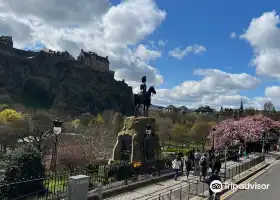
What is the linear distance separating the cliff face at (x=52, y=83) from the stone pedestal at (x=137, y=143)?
444 feet

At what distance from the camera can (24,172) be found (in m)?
15.0

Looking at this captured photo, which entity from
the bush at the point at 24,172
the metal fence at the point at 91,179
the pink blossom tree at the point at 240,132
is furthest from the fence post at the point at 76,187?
the pink blossom tree at the point at 240,132

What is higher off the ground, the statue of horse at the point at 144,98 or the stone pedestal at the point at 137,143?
the statue of horse at the point at 144,98

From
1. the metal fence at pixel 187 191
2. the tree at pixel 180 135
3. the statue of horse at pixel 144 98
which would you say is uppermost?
the statue of horse at pixel 144 98

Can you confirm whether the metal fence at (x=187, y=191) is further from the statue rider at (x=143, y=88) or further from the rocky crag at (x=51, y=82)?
the rocky crag at (x=51, y=82)

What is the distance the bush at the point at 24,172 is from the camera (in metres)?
14.3

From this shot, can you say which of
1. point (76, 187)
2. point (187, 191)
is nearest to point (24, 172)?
point (76, 187)

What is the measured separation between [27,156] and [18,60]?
17910 centimetres

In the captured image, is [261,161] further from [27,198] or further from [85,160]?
[27,198]

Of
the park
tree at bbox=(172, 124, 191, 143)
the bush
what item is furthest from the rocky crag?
the bush

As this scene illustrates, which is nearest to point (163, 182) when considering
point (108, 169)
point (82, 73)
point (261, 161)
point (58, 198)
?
point (108, 169)

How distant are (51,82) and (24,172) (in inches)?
7045

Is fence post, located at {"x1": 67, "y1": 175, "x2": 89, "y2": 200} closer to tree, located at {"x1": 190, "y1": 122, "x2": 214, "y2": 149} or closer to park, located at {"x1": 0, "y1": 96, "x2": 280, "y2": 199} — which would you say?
park, located at {"x1": 0, "y1": 96, "x2": 280, "y2": 199}

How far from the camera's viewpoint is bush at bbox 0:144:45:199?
1427 centimetres
